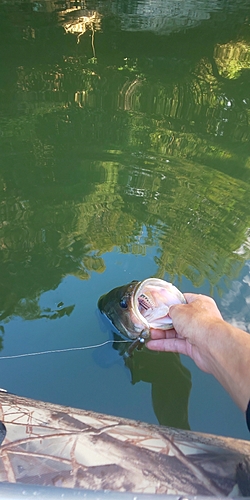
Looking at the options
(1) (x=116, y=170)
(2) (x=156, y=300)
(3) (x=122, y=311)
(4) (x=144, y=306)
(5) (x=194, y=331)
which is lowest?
(3) (x=122, y=311)

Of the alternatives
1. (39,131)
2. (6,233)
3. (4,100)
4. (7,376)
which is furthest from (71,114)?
(7,376)

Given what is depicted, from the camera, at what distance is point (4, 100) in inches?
269

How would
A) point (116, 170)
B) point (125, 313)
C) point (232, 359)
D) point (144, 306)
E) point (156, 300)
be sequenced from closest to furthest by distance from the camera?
point (232, 359)
point (156, 300)
point (144, 306)
point (125, 313)
point (116, 170)

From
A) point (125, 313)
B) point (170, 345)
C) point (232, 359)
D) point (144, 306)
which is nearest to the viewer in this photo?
point (232, 359)

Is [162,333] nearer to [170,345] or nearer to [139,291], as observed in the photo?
[170,345]

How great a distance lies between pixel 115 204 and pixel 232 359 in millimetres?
3329

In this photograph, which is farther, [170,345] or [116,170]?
[116,170]

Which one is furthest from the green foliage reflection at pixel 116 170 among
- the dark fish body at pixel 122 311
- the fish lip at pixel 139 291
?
the fish lip at pixel 139 291

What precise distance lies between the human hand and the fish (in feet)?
0.30

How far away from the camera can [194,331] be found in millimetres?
2193

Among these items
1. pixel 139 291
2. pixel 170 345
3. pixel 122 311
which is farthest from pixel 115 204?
pixel 170 345

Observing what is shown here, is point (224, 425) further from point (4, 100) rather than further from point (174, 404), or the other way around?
point (4, 100)

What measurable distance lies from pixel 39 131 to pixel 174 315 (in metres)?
4.59

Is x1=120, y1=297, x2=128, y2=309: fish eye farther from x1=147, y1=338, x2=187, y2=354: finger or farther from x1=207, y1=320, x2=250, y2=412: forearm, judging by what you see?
x1=207, y1=320, x2=250, y2=412: forearm
